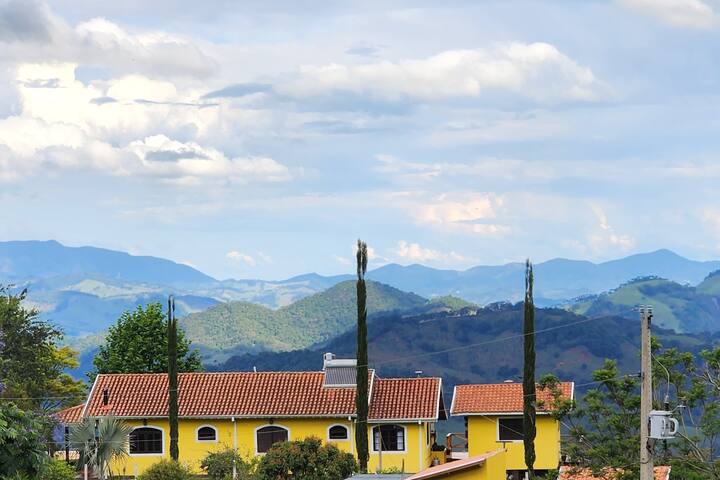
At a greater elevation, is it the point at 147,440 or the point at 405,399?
the point at 405,399

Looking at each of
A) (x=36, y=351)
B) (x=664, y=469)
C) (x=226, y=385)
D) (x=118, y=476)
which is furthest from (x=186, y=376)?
(x=664, y=469)

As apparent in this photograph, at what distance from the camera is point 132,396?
213 feet

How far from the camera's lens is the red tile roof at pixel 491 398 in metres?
62.8

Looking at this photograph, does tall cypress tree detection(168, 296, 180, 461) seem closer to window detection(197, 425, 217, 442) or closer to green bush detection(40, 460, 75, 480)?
window detection(197, 425, 217, 442)

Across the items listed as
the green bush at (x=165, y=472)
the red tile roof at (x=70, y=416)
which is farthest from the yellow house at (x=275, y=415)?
the green bush at (x=165, y=472)

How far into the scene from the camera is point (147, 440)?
6384 cm

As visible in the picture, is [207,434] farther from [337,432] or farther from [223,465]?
[337,432]

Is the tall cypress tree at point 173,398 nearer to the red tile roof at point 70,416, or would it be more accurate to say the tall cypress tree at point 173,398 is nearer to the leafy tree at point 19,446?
the red tile roof at point 70,416

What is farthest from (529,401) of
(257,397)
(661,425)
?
(661,425)

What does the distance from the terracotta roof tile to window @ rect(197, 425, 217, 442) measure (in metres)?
7.84

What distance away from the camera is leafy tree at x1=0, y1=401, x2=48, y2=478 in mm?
36062

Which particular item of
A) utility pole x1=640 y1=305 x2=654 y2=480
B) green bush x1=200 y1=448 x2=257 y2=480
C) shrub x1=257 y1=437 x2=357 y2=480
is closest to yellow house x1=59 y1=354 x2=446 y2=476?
green bush x1=200 y1=448 x2=257 y2=480

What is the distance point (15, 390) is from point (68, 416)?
11855 millimetres

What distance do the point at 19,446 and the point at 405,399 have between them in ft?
98.6
